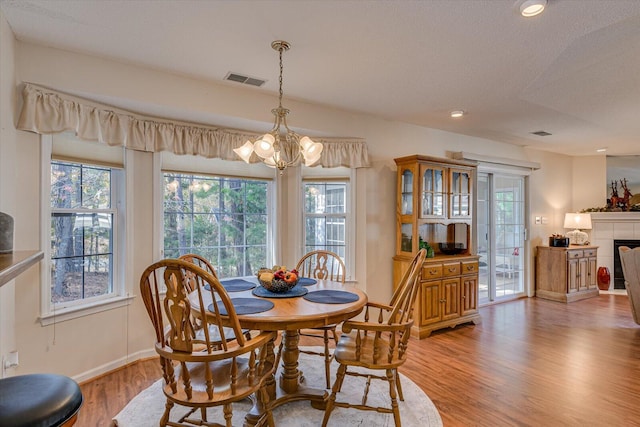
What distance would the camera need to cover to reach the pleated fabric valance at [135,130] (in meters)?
2.46

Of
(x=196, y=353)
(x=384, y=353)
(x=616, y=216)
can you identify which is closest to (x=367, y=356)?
(x=384, y=353)

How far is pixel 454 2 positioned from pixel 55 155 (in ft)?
9.72

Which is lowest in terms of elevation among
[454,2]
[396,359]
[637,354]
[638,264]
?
[637,354]

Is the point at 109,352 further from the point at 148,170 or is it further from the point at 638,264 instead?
the point at 638,264

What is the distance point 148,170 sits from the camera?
319 cm

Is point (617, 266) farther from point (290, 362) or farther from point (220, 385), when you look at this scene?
point (220, 385)

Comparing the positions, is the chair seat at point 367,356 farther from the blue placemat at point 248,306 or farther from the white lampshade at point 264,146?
the white lampshade at point 264,146

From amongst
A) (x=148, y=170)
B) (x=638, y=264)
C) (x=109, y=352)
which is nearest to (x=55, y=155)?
(x=148, y=170)

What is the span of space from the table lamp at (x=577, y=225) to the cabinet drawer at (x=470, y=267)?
9.75ft

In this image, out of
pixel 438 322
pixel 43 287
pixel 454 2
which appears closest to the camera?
pixel 454 2

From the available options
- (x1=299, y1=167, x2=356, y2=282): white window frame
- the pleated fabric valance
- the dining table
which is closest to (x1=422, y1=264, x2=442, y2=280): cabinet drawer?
(x1=299, y1=167, x2=356, y2=282): white window frame

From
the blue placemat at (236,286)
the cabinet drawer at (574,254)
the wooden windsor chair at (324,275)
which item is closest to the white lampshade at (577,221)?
the cabinet drawer at (574,254)

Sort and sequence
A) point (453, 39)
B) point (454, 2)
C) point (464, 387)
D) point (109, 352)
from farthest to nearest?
point (109, 352), point (464, 387), point (453, 39), point (454, 2)

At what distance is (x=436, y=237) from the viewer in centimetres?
459
